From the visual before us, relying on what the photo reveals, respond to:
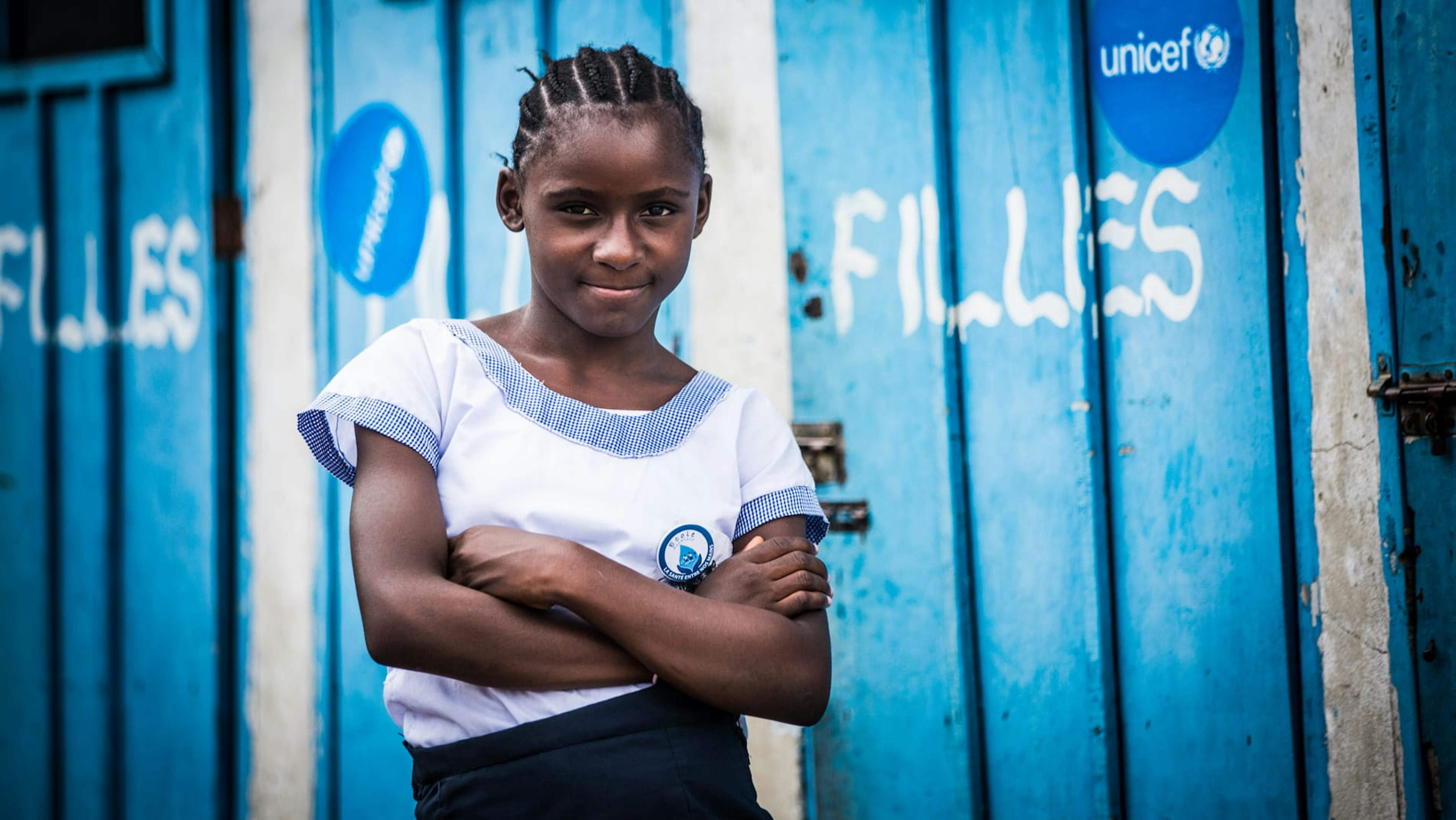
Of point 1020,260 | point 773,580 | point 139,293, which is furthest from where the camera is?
point 139,293

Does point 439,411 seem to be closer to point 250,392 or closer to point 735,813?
point 735,813

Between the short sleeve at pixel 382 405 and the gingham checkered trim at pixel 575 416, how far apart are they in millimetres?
74

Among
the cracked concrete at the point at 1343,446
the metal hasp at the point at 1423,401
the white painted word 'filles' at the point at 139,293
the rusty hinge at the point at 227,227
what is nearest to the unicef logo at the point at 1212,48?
the cracked concrete at the point at 1343,446

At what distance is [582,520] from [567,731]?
0.24 metres

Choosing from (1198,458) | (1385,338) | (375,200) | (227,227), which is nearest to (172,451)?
(227,227)

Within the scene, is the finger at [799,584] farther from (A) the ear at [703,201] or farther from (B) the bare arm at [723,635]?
(A) the ear at [703,201]

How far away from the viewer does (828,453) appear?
225cm

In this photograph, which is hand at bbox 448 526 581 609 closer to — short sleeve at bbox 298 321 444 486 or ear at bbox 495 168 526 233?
short sleeve at bbox 298 321 444 486

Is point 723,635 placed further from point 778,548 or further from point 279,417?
point 279,417

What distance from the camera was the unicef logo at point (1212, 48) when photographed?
206 centimetres

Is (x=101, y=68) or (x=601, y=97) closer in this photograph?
(x=601, y=97)

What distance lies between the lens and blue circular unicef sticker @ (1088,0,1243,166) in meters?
2.06

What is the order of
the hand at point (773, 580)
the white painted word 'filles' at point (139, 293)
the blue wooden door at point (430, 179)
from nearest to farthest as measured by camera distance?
the hand at point (773, 580), the blue wooden door at point (430, 179), the white painted word 'filles' at point (139, 293)

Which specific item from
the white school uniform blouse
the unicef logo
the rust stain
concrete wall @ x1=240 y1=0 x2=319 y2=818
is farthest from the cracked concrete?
concrete wall @ x1=240 y1=0 x2=319 y2=818
